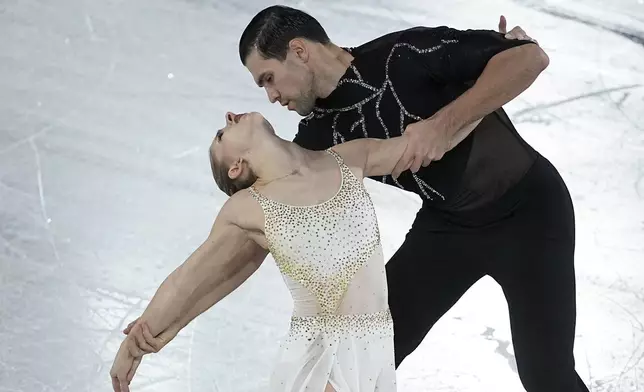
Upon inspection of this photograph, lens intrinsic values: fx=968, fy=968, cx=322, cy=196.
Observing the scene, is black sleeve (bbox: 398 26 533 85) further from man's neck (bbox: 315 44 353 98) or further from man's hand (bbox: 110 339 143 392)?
man's hand (bbox: 110 339 143 392)

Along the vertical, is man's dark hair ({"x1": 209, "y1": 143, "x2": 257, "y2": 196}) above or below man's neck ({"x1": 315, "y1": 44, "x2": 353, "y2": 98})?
below

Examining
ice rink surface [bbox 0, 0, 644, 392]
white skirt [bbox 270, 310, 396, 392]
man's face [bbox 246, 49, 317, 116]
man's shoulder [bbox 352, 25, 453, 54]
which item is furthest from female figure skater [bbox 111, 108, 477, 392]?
ice rink surface [bbox 0, 0, 644, 392]

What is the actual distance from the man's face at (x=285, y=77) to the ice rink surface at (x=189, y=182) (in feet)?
2.84

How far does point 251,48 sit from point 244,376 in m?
0.99

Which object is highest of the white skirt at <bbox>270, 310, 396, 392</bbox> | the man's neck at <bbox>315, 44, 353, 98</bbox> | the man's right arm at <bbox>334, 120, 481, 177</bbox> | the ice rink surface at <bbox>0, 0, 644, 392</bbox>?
the man's neck at <bbox>315, 44, 353, 98</bbox>

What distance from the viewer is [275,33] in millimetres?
2035

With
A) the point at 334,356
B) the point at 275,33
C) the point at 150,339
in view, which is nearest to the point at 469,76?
the point at 275,33

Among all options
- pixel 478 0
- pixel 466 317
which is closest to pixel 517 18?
pixel 478 0

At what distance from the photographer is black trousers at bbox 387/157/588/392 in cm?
219

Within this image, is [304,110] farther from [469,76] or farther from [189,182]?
[189,182]

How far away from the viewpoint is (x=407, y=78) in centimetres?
206

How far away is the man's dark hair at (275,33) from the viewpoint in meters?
2.04

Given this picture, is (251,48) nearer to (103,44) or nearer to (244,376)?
(244,376)

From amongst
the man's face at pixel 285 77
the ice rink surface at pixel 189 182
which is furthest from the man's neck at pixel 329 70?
the ice rink surface at pixel 189 182
